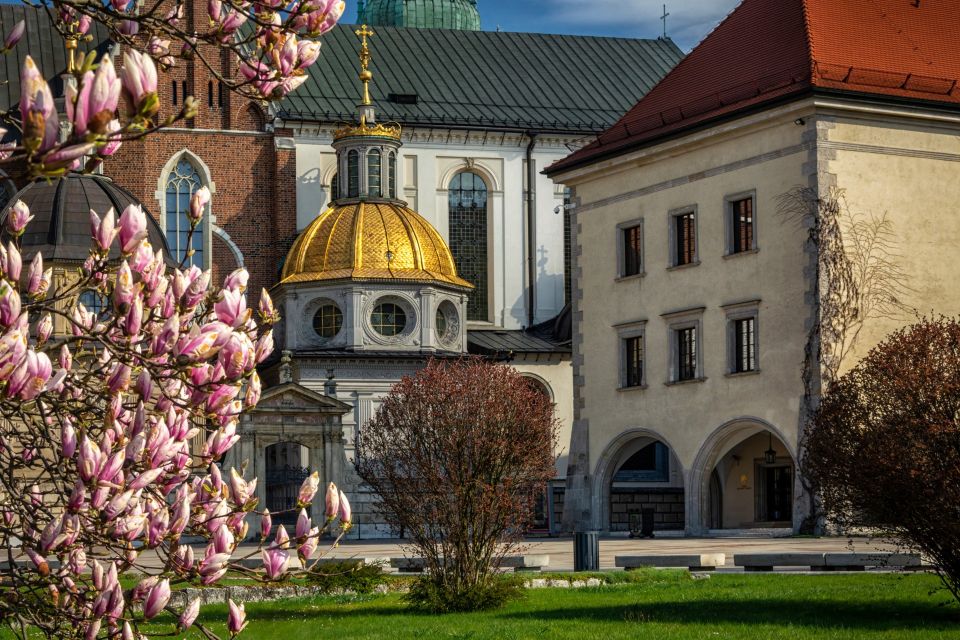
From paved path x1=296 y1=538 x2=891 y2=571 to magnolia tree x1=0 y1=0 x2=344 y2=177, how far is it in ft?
71.7

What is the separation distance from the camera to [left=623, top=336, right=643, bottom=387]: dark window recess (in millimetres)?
46219

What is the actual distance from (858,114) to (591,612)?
23.0m

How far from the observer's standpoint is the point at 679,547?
35281 mm

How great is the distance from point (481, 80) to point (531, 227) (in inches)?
250

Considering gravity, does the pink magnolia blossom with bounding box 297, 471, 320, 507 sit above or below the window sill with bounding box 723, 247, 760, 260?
below

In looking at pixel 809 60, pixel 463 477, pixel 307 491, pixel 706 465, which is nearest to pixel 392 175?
pixel 706 465

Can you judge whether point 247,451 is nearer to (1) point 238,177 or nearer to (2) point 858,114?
(1) point 238,177

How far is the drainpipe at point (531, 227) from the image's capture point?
66312 millimetres

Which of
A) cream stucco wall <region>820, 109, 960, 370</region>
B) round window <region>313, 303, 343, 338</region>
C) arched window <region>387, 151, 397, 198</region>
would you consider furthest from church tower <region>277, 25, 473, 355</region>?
cream stucco wall <region>820, 109, 960, 370</region>

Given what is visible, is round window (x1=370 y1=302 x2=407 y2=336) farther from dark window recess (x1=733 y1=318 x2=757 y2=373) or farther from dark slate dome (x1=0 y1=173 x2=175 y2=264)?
dark window recess (x1=733 y1=318 x2=757 y2=373)

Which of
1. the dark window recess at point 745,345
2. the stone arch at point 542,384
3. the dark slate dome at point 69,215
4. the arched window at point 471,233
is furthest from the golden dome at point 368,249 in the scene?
the dark window recess at point 745,345

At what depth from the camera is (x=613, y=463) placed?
153ft

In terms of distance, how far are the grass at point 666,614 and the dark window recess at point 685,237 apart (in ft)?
67.2

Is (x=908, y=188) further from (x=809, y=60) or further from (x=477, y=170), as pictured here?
(x=477, y=170)
